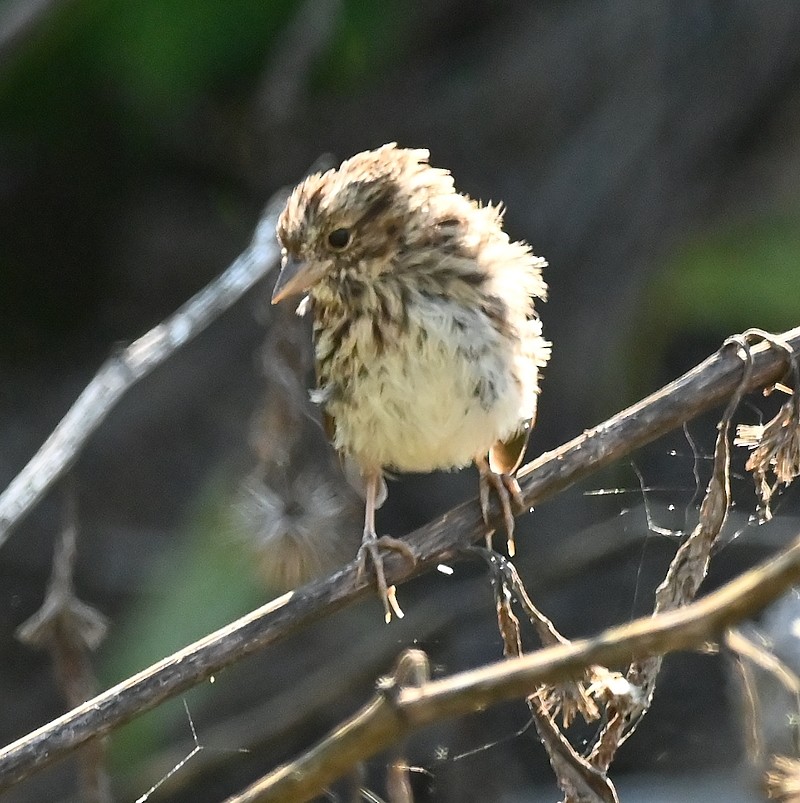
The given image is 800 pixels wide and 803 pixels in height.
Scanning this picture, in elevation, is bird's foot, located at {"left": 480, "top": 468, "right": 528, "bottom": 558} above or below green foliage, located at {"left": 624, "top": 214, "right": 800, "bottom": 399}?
below

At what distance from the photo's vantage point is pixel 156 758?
3555 millimetres

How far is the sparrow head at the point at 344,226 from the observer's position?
2514 millimetres

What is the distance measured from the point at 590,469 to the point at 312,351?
Result: 114 cm

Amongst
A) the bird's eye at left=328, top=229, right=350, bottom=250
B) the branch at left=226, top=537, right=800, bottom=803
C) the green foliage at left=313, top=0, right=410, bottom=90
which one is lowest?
the branch at left=226, top=537, right=800, bottom=803

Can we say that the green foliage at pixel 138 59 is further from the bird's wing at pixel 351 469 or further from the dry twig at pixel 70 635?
the dry twig at pixel 70 635

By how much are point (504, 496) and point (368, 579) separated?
0.39 m

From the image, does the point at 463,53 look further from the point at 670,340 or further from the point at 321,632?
the point at 321,632

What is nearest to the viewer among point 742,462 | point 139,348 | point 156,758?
point 139,348

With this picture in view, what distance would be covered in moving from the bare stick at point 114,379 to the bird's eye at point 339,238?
1.20 ft

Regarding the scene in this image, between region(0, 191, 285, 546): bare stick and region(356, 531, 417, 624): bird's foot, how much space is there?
598 mm

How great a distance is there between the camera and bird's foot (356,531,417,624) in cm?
215

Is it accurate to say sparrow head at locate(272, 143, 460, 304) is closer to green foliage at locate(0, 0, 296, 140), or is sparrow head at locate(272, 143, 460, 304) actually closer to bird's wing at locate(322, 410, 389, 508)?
bird's wing at locate(322, 410, 389, 508)

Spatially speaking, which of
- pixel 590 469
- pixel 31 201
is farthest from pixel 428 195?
pixel 31 201

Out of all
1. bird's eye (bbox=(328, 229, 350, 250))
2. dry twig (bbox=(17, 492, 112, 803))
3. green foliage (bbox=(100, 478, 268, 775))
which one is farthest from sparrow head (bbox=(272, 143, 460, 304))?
green foliage (bbox=(100, 478, 268, 775))
